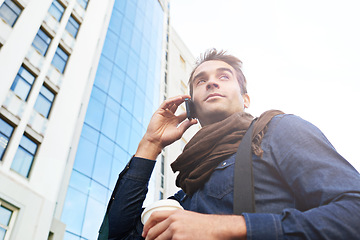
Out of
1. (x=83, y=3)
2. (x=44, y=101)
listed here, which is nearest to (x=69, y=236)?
(x=44, y=101)

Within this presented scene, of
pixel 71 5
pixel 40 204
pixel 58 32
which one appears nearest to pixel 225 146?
pixel 40 204

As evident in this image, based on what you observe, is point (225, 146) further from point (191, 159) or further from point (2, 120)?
point (2, 120)

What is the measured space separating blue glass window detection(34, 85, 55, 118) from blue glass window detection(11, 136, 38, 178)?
66.2 inches

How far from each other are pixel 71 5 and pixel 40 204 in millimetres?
12247

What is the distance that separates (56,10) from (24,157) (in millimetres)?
9107

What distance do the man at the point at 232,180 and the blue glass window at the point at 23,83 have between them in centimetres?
1324

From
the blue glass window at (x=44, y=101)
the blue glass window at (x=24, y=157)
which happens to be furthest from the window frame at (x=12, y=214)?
the blue glass window at (x=44, y=101)

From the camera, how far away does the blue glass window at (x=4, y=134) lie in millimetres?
12077

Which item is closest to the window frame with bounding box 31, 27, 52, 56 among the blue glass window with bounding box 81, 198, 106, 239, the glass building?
the glass building

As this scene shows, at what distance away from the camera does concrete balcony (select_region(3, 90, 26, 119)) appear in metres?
12.8

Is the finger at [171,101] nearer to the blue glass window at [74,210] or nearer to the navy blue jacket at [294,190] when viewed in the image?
the navy blue jacket at [294,190]

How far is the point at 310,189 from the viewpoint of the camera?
3.90ft

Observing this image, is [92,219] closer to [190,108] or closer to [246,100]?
[246,100]

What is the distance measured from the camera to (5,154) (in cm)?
1205
